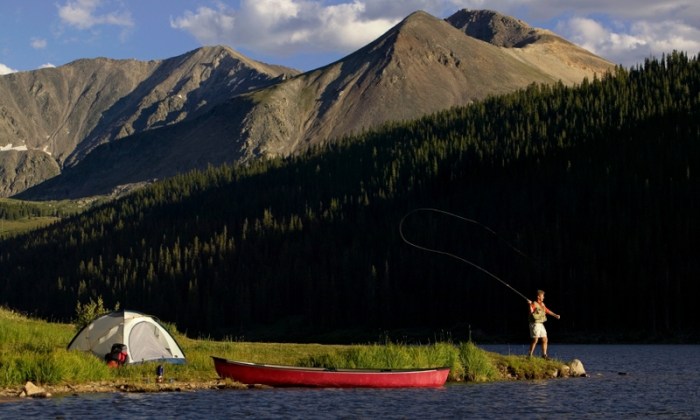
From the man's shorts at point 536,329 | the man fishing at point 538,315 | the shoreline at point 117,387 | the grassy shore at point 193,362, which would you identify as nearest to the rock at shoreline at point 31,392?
the shoreline at point 117,387

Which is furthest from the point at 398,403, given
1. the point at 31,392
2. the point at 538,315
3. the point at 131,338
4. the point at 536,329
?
the point at 131,338

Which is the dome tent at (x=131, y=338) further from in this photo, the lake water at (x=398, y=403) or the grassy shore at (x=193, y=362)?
the lake water at (x=398, y=403)

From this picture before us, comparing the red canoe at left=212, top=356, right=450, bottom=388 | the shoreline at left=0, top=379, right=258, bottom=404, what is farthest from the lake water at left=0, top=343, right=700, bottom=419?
the shoreline at left=0, top=379, right=258, bottom=404

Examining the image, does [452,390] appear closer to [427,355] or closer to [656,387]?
[427,355]

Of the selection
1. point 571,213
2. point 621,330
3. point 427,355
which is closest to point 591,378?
point 427,355

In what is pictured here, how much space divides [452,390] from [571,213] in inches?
5754

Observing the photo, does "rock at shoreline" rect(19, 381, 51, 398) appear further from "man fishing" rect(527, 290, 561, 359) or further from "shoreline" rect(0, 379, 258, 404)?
"man fishing" rect(527, 290, 561, 359)

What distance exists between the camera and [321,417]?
3938 cm

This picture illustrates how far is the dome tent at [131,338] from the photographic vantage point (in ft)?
170

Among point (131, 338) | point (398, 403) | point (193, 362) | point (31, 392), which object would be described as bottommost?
point (398, 403)

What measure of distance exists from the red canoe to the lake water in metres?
0.49

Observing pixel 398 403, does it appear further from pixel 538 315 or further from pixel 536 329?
pixel 536 329

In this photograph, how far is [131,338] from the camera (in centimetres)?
5216

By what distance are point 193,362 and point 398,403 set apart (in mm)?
12127
